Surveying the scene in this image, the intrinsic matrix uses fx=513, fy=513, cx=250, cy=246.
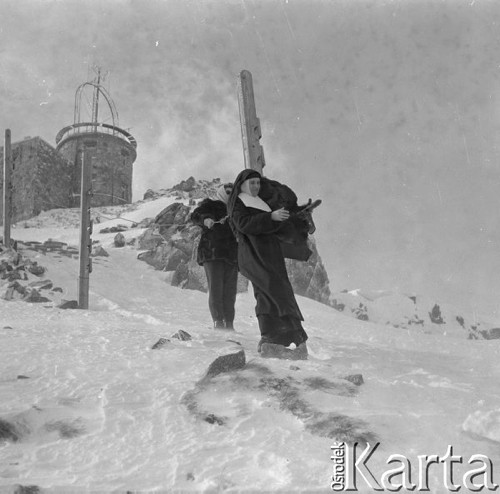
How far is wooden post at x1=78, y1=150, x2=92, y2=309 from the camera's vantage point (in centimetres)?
815

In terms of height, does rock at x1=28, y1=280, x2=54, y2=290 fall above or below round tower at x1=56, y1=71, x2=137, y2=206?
below

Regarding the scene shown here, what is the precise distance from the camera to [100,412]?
2.09 meters

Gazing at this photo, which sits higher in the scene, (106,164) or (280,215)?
(106,164)

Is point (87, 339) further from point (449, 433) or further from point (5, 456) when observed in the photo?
point (449, 433)

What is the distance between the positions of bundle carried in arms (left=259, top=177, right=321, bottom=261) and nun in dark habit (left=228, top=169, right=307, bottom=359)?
8cm

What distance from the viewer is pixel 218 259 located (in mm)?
5301

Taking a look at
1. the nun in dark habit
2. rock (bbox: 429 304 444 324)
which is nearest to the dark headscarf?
the nun in dark habit

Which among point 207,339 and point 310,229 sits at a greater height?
point 310,229

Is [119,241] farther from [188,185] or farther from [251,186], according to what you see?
[251,186]

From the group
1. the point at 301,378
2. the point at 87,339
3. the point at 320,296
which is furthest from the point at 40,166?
the point at 301,378

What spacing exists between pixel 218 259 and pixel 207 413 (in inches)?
129

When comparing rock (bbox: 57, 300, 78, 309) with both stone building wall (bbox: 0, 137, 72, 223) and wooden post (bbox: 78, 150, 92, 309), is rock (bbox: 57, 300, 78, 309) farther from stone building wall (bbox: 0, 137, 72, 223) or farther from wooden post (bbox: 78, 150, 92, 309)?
stone building wall (bbox: 0, 137, 72, 223)

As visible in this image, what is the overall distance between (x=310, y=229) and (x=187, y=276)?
9.71 m

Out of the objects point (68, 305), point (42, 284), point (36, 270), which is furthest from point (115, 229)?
point (68, 305)
